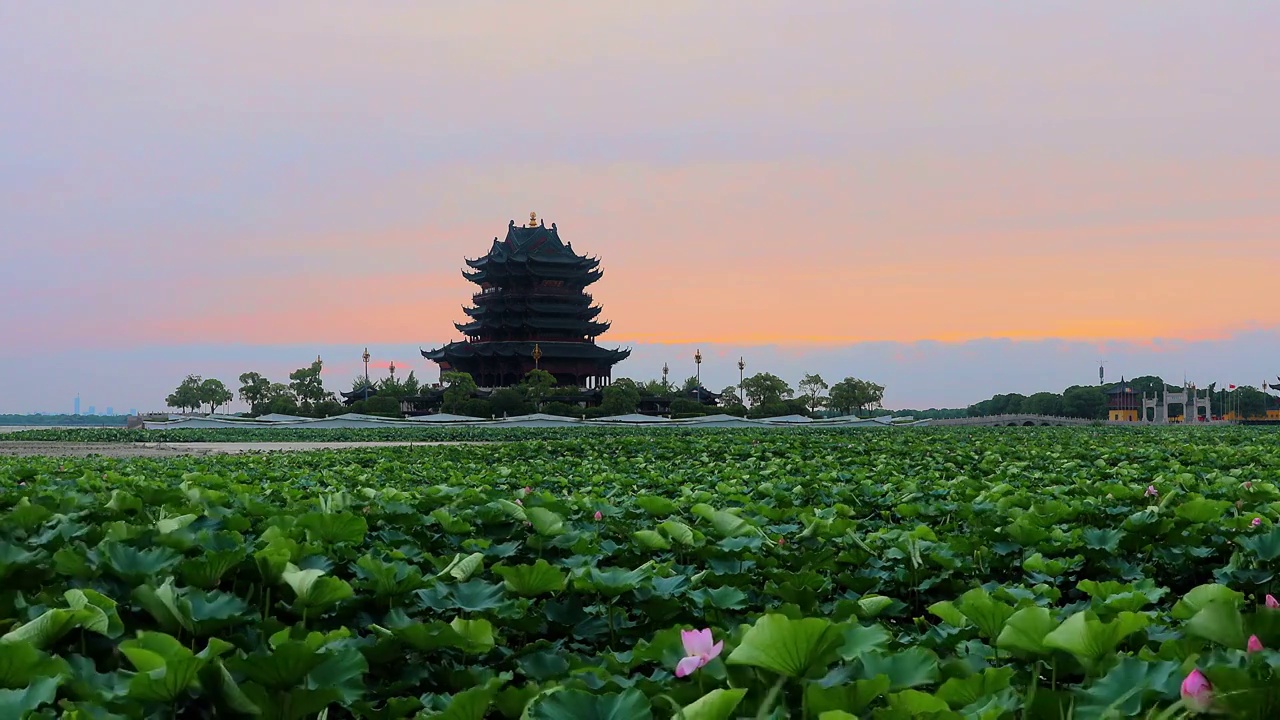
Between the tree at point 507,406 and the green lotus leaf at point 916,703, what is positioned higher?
the tree at point 507,406

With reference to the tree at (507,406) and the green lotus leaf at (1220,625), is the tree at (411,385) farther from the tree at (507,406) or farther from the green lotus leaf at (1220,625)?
the green lotus leaf at (1220,625)

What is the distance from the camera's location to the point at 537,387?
174ft

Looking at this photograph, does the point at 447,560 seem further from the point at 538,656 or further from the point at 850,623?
the point at 850,623

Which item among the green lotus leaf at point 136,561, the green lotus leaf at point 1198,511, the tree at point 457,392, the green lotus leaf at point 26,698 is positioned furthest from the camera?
the tree at point 457,392

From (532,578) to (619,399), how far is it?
5018 centimetres

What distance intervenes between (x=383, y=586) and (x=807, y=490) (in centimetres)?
418

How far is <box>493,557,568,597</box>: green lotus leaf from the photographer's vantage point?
2.81m

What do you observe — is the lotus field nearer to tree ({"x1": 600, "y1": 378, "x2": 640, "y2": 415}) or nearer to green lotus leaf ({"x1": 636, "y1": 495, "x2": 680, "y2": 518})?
green lotus leaf ({"x1": 636, "y1": 495, "x2": 680, "y2": 518})

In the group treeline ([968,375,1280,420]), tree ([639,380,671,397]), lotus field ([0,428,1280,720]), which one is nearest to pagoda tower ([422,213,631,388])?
tree ([639,380,671,397])

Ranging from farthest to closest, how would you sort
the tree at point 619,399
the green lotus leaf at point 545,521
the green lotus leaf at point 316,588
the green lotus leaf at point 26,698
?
the tree at point 619,399 < the green lotus leaf at point 545,521 < the green lotus leaf at point 316,588 < the green lotus leaf at point 26,698

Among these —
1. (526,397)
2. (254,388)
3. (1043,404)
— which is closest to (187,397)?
(254,388)

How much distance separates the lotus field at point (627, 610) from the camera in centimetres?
182

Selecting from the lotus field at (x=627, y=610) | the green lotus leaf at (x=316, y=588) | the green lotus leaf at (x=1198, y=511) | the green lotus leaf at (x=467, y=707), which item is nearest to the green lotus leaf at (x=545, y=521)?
the lotus field at (x=627, y=610)

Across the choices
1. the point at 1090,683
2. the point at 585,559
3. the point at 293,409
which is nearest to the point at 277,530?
the point at 585,559
